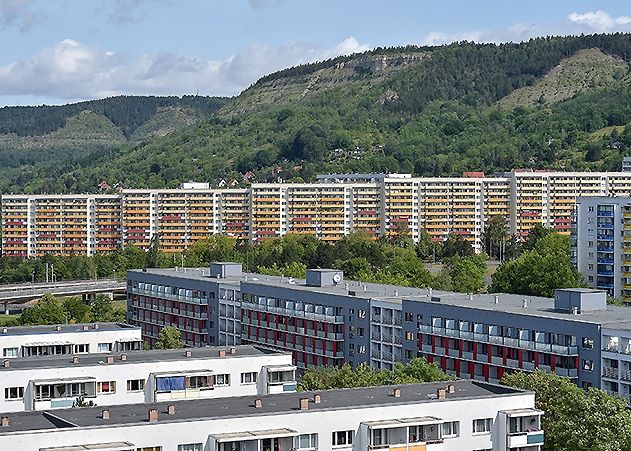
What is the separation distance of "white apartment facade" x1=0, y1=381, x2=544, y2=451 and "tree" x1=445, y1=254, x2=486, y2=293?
5871 cm

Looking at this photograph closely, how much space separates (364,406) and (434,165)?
498ft

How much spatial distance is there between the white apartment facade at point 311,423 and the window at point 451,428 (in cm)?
3

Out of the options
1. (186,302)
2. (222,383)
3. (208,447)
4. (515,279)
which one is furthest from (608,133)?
(208,447)

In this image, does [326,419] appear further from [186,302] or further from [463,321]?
[186,302]

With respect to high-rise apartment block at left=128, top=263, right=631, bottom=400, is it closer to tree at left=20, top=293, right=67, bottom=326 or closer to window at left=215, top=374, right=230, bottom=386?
tree at left=20, top=293, right=67, bottom=326

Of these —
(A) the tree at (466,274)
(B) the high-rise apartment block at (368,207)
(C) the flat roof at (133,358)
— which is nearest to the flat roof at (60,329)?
(C) the flat roof at (133,358)

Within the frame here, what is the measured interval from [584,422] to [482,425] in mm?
3718

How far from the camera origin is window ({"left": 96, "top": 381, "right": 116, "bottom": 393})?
45312 millimetres

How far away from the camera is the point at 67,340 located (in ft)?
186

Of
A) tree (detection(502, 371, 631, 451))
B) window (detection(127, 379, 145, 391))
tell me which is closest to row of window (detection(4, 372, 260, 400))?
window (detection(127, 379, 145, 391))

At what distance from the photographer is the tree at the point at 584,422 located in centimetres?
3716

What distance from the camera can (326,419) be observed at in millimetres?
34031

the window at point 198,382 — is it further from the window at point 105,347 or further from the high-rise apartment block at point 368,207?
the high-rise apartment block at point 368,207

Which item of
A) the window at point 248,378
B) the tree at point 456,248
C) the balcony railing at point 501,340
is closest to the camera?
the window at point 248,378
